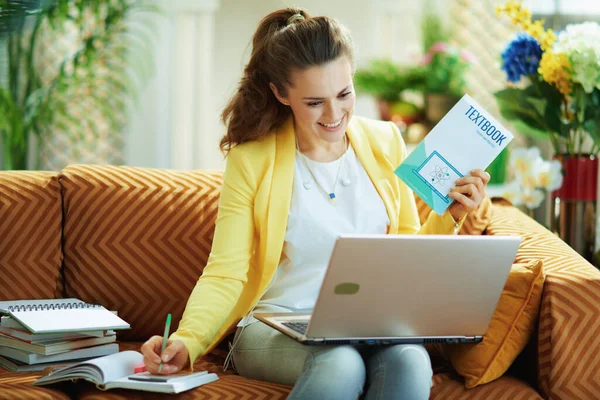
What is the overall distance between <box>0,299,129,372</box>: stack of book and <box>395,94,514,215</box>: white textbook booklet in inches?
28.7

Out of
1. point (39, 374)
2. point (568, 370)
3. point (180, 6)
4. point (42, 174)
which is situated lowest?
point (39, 374)

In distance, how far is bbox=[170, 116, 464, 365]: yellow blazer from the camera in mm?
1765

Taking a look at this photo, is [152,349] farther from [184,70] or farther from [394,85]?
[184,70]

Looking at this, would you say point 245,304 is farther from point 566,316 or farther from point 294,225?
point 566,316

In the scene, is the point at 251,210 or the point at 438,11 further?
the point at 438,11

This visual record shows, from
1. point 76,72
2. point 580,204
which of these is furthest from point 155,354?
point 76,72

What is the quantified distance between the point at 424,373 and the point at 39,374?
86cm

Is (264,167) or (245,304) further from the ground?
(264,167)

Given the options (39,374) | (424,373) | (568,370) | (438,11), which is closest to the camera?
(424,373)

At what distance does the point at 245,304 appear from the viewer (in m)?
1.90

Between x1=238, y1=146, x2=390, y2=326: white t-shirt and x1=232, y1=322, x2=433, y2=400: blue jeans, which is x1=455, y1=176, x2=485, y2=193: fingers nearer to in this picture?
x1=238, y1=146, x2=390, y2=326: white t-shirt

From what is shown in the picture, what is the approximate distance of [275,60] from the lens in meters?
1.84

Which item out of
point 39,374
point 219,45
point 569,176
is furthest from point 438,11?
point 39,374

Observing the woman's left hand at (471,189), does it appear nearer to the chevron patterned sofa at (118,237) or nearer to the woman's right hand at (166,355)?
the chevron patterned sofa at (118,237)
